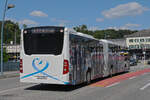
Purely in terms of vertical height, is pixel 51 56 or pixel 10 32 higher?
pixel 10 32

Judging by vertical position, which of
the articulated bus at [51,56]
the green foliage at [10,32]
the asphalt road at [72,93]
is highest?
the green foliage at [10,32]

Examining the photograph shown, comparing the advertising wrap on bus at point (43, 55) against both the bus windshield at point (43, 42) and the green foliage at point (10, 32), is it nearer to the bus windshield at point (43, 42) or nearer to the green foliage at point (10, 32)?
the bus windshield at point (43, 42)

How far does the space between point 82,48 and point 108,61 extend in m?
6.79

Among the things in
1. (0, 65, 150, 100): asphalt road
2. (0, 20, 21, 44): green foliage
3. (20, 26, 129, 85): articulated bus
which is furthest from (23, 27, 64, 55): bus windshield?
(0, 20, 21, 44): green foliage

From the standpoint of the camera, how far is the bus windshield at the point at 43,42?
1220 centimetres

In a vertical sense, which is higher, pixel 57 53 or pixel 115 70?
pixel 57 53

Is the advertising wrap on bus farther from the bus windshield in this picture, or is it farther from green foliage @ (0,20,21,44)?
green foliage @ (0,20,21,44)

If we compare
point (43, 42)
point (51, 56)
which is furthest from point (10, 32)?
point (51, 56)

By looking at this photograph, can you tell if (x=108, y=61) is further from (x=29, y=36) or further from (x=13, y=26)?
(x=13, y=26)

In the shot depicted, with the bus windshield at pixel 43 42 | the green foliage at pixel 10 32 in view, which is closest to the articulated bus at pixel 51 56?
the bus windshield at pixel 43 42

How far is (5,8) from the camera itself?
25078mm

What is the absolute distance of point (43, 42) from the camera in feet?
40.8

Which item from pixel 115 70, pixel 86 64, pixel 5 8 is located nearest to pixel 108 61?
pixel 115 70

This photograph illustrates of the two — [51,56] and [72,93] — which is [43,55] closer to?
[51,56]
